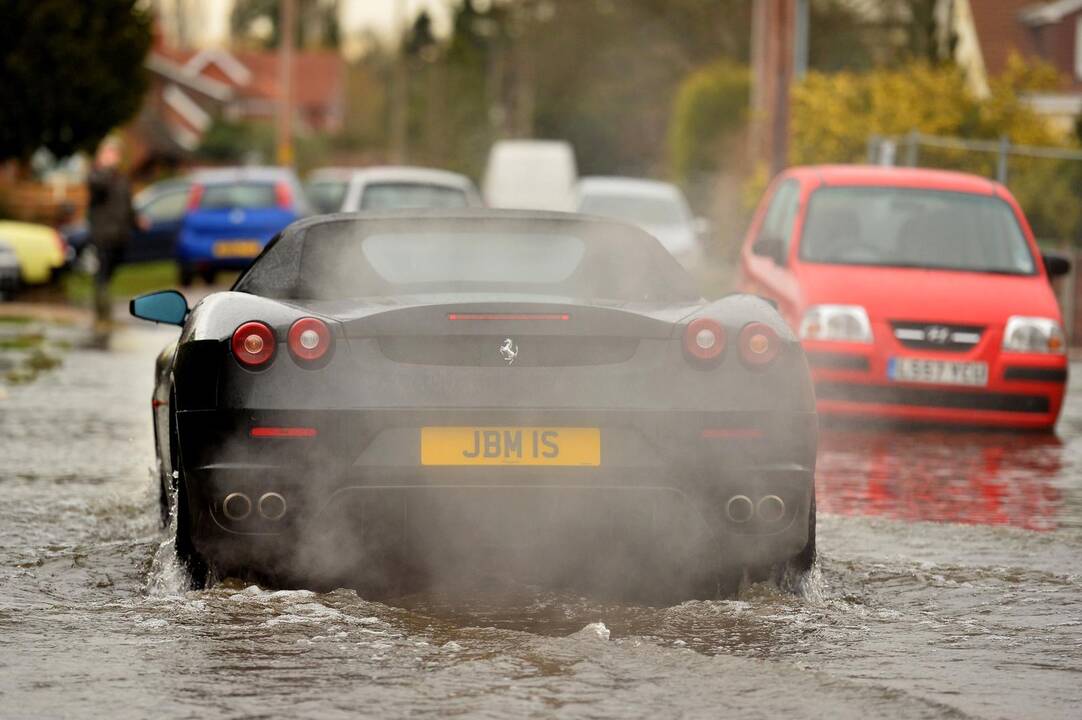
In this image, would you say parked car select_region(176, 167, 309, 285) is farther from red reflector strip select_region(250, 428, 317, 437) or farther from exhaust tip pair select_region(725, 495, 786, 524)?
exhaust tip pair select_region(725, 495, 786, 524)

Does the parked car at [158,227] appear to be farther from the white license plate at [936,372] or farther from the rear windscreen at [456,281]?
Answer: the rear windscreen at [456,281]

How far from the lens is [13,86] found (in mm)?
35375

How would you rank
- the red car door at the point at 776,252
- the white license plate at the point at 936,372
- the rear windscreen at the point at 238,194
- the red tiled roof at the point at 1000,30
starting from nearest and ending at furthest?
the white license plate at the point at 936,372 < the red car door at the point at 776,252 < the rear windscreen at the point at 238,194 < the red tiled roof at the point at 1000,30

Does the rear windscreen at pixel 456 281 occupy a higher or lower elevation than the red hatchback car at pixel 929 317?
higher

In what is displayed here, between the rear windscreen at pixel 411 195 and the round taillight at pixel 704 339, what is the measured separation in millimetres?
19751

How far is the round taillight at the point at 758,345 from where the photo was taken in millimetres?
6637

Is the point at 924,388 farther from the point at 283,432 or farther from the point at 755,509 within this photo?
the point at 283,432

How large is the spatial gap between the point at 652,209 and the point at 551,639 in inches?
1023

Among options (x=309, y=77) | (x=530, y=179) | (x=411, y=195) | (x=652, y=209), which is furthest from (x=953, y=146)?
(x=309, y=77)

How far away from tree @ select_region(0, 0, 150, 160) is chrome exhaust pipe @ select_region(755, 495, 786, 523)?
3032cm

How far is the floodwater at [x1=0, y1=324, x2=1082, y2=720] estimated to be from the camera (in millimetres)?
5555

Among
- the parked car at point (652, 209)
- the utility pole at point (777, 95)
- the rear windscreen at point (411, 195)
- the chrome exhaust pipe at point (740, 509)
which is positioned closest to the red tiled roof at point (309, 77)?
the utility pole at point (777, 95)

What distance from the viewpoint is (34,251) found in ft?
90.3

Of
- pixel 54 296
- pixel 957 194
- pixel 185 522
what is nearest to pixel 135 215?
pixel 54 296
